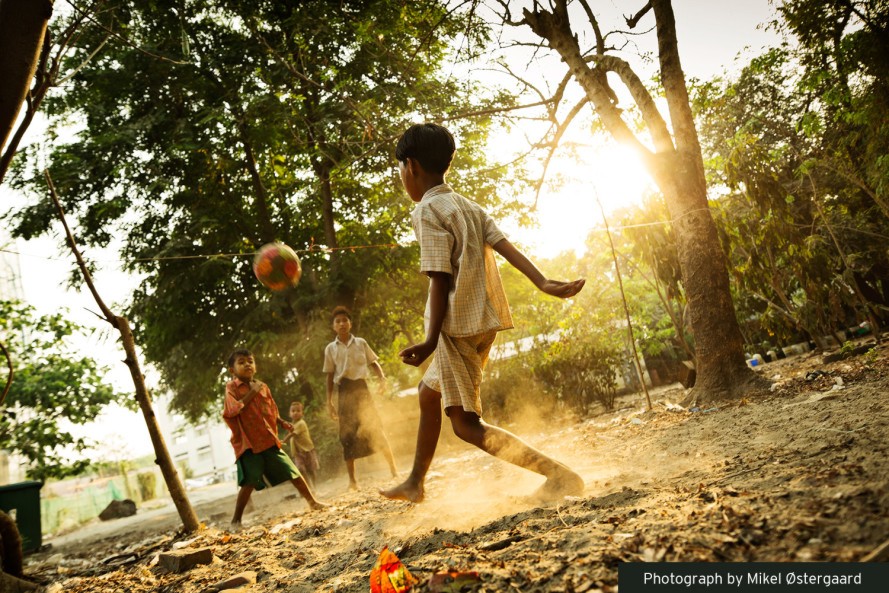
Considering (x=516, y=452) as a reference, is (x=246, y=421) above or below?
above

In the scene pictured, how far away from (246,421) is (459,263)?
3.68 m

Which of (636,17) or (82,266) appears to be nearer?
(82,266)

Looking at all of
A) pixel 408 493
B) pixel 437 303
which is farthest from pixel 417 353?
pixel 408 493

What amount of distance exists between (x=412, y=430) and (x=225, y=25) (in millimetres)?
11532

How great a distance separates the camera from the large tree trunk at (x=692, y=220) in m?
5.54

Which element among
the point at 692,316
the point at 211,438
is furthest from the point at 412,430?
the point at 211,438

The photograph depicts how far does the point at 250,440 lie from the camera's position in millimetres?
5230

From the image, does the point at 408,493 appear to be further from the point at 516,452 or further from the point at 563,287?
the point at 563,287

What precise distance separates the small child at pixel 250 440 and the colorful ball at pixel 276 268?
0.84 metres

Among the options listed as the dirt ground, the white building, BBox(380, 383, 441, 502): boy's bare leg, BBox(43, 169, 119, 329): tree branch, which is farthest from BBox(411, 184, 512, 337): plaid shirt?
the white building

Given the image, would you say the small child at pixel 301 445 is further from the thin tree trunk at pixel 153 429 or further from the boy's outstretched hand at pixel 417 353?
the boy's outstretched hand at pixel 417 353

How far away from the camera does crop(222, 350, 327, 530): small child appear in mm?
5195

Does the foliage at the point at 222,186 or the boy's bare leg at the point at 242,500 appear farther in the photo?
the foliage at the point at 222,186

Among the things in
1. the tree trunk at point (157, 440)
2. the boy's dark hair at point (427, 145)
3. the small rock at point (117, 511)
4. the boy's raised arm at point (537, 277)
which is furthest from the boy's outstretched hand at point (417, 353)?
the small rock at point (117, 511)
